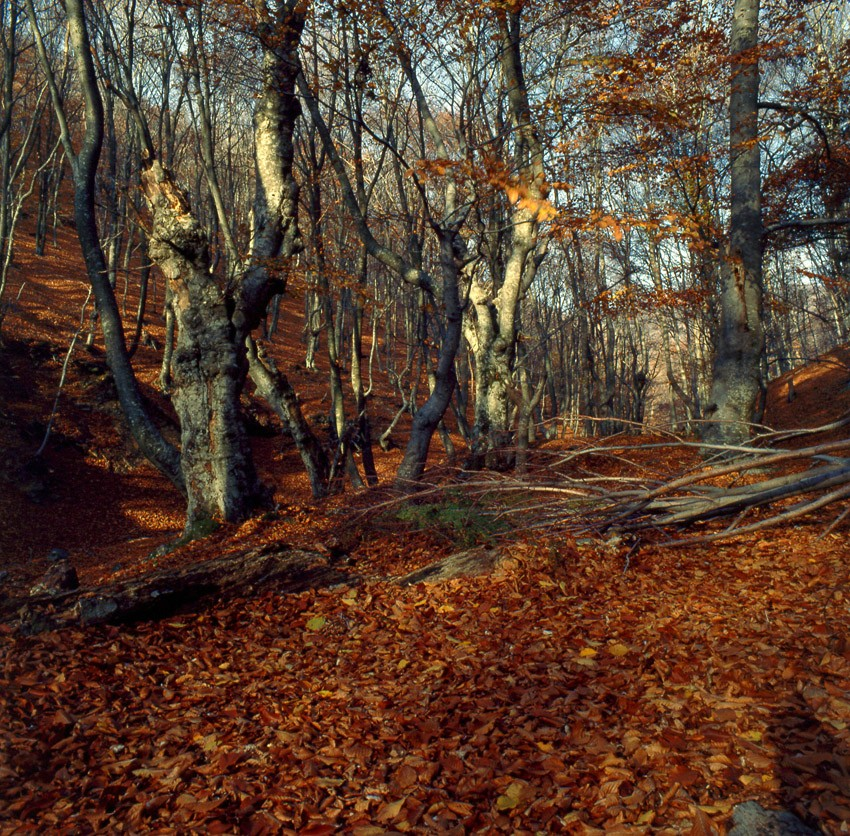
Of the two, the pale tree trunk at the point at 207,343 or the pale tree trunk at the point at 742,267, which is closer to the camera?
the pale tree trunk at the point at 207,343

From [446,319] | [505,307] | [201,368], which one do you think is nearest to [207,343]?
[201,368]

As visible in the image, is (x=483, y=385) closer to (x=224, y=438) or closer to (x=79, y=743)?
(x=224, y=438)

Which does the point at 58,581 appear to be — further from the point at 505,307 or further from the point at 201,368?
the point at 505,307

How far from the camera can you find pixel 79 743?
2848 millimetres

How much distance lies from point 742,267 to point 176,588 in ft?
26.5

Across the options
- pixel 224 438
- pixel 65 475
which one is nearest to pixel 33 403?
pixel 65 475

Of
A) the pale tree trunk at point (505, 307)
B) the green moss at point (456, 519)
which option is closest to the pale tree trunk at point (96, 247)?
the green moss at point (456, 519)

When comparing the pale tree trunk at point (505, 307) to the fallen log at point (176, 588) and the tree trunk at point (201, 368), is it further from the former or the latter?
the fallen log at point (176, 588)

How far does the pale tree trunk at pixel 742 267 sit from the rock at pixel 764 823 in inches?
265

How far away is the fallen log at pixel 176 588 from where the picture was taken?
3.83m

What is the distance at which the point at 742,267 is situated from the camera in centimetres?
841

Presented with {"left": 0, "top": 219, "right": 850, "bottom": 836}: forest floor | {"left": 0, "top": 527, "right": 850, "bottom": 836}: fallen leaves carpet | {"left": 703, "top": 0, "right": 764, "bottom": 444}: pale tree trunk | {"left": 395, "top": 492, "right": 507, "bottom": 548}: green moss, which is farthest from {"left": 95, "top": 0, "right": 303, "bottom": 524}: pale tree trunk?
{"left": 703, "top": 0, "right": 764, "bottom": 444}: pale tree trunk

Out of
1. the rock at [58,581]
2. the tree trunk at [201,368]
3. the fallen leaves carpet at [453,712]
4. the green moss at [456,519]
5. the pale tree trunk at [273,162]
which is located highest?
the pale tree trunk at [273,162]

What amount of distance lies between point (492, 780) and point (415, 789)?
32 centimetres
